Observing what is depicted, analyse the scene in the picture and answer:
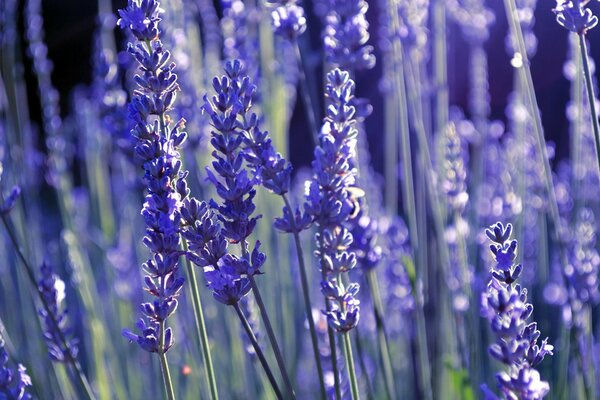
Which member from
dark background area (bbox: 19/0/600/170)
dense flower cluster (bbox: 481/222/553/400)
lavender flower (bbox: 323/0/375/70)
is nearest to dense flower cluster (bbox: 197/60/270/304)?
dense flower cluster (bbox: 481/222/553/400)

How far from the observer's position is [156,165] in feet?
2.55

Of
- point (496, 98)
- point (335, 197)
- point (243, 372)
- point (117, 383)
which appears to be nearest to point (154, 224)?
point (335, 197)

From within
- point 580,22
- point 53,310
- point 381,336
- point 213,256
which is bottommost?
point 381,336

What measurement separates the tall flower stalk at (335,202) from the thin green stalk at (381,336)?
26cm

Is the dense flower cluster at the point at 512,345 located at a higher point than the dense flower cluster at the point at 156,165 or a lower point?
lower

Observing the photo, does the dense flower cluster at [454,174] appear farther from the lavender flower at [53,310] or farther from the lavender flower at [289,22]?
the lavender flower at [53,310]

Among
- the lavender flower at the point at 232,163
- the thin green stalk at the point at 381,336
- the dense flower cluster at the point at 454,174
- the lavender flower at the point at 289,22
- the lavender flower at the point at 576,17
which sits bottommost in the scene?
the thin green stalk at the point at 381,336

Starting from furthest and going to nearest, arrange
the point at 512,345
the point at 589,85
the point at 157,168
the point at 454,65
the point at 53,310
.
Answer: the point at 454,65
the point at 53,310
the point at 589,85
the point at 157,168
the point at 512,345

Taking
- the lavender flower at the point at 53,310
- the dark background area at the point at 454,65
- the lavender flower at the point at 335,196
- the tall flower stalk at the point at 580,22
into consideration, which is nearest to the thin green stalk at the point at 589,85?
the tall flower stalk at the point at 580,22

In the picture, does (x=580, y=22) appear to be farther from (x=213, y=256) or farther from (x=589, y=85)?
(x=213, y=256)

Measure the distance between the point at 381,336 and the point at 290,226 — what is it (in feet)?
1.33

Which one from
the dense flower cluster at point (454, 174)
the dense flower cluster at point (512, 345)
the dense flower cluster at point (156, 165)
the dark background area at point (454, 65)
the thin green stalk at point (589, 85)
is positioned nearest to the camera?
the dense flower cluster at point (512, 345)

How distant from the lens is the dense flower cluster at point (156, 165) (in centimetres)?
78

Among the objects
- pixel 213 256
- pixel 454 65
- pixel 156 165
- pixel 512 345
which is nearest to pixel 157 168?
pixel 156 165
